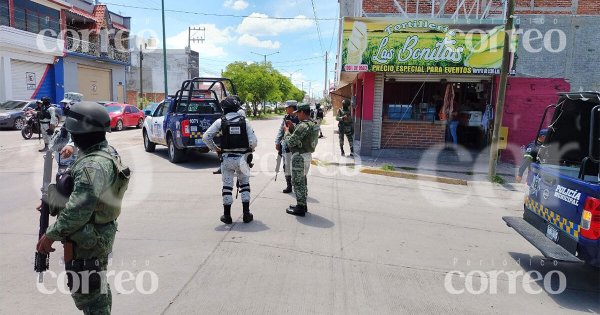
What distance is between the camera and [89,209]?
7.76 feet

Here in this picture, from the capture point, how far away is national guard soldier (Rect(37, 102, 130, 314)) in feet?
7.70

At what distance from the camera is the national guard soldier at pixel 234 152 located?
5.54 meters

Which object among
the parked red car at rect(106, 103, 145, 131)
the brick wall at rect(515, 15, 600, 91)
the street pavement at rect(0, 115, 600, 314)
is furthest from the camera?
the parked red car at rect(106, 103, 145, 131)

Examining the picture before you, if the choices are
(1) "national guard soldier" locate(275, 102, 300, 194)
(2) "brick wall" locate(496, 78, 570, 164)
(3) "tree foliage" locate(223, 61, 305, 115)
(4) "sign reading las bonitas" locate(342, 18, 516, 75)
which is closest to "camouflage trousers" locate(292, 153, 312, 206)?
(1) "national guard soldier" locate(275, 102, 300, 194)

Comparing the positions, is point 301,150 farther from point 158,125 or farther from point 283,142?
point 158,125

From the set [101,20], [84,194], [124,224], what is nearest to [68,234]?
[84,194]

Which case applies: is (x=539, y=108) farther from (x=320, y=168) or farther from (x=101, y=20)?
(x=101, y=20)

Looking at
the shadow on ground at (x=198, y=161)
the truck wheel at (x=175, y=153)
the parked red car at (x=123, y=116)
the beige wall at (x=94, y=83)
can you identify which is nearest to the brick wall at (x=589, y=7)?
the shadow on ground at (x=198, y=161)

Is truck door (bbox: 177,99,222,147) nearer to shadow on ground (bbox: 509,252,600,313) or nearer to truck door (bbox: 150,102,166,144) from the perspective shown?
truck door (bbox: 150,102,166,144)

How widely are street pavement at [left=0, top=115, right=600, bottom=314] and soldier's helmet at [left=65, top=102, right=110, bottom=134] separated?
5.29 ft

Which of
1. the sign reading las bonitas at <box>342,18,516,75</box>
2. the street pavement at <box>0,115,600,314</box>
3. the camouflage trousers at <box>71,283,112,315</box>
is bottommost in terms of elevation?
the street pavement at <box>0,115,600,314</box>

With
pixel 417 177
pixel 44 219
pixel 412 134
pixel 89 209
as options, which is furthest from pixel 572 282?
pixel 412 134

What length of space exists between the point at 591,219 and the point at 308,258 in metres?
2.60

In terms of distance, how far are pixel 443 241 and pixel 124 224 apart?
13.3 feet
